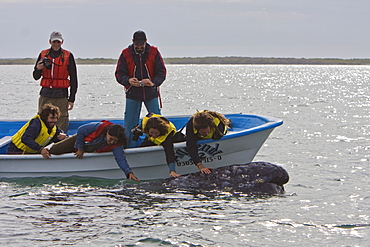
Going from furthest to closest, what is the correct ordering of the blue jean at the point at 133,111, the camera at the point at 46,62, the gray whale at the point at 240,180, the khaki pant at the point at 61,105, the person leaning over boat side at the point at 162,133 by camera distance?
1. the khaki pant at the point at 61,105
2. the camera at the point at 46,62
3. the blue jean at the point at 133,111
4. the gray whale at the point at 240,180
5. the person leaning over boat side at the point at 162,133

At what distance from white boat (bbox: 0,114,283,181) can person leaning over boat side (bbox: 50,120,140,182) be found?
11 centimetres

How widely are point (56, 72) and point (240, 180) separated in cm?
373

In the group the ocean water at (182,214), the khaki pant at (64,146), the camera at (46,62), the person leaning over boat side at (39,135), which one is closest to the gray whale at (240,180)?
the ocean water at (182,214)

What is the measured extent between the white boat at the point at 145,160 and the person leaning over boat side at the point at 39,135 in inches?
7.6

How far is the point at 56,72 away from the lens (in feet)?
33.6

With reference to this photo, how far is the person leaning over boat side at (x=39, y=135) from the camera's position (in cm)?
916

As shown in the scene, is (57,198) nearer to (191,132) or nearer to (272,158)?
(191,132)

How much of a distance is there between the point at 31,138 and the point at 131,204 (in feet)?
6.76

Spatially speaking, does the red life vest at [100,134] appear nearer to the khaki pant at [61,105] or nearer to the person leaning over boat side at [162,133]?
the person leaning over boat side at [162,133]

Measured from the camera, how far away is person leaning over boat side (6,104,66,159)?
9164 mm

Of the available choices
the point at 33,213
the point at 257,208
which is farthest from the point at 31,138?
the point at 257,208

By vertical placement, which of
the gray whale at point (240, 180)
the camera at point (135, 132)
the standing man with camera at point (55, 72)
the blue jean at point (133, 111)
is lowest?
the gray whale at point (240, 180)

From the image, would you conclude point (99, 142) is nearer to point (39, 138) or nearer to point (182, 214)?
point (39, 138)

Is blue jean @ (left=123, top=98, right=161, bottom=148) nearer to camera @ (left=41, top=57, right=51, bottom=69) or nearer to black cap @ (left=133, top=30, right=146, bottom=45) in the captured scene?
black cap @ (left=133, top=30, right=146, bottom=45)
